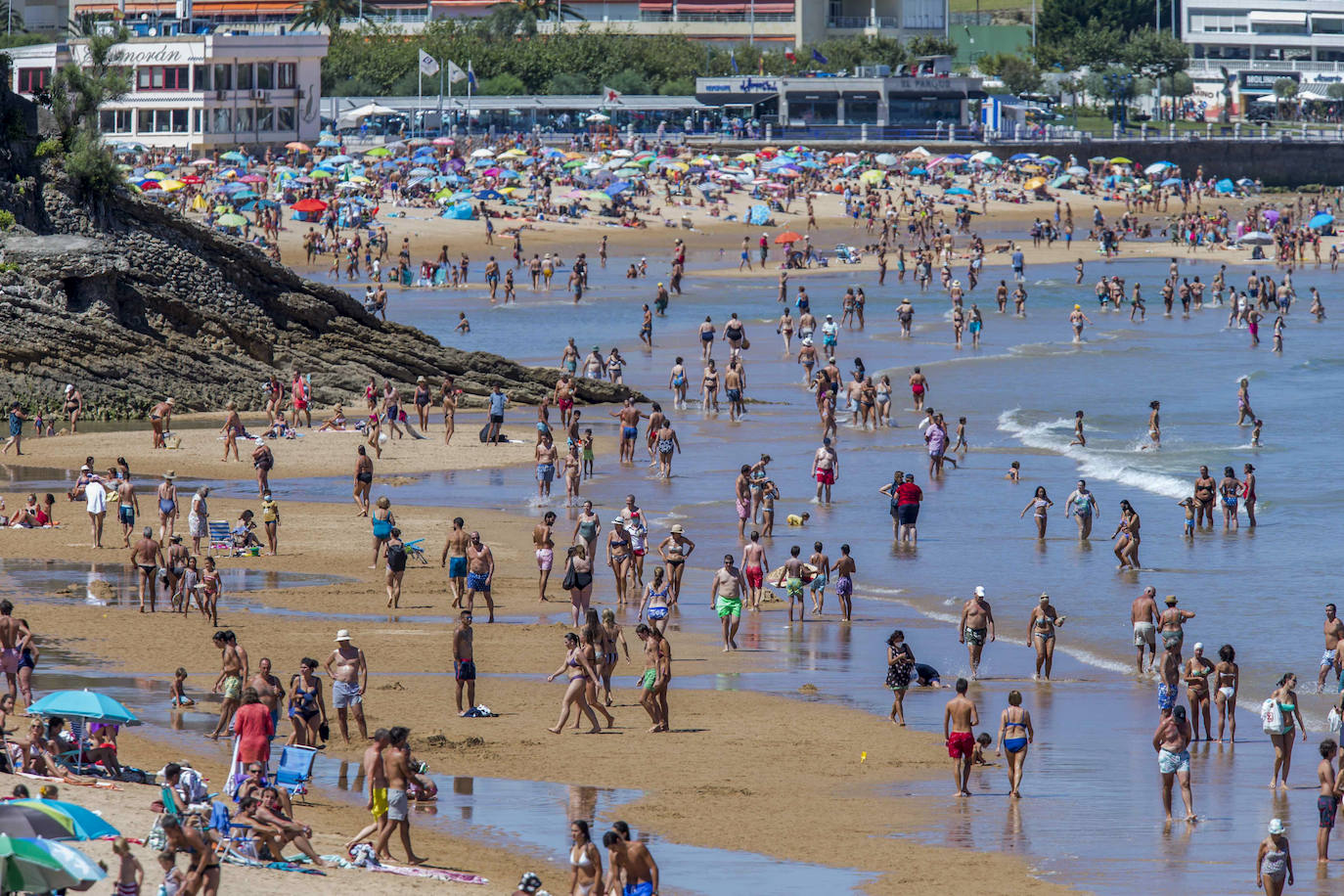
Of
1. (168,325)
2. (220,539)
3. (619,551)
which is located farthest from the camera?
(168,325)

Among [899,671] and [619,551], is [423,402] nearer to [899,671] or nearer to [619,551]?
[619,551]

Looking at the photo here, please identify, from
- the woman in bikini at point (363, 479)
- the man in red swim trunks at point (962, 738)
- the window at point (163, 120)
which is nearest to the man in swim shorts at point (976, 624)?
the man in red swim trunks at point (962, 738)

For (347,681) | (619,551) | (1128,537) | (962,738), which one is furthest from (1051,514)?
(347,681)

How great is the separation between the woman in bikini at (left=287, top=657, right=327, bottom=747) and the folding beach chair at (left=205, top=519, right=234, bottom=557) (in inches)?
323

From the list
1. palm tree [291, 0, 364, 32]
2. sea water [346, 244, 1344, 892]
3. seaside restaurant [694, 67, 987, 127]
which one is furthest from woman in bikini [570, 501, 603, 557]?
palm tree [291, 0, 364, 32]

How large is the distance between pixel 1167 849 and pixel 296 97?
258 ft

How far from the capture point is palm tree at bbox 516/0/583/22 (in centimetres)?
10888

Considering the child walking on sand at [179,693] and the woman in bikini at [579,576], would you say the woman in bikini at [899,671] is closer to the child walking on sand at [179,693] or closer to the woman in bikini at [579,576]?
the woman in bikini at [579,576]

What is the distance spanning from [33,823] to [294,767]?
2.81 m

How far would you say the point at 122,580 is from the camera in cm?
2027

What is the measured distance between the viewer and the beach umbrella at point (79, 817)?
392 inches

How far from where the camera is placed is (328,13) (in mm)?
104062

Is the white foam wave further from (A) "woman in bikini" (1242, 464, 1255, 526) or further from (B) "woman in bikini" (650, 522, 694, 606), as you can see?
(B) "woman in bikini" (650, 522, 694, 606)

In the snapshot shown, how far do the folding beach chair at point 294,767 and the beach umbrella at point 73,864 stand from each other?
313 cm
